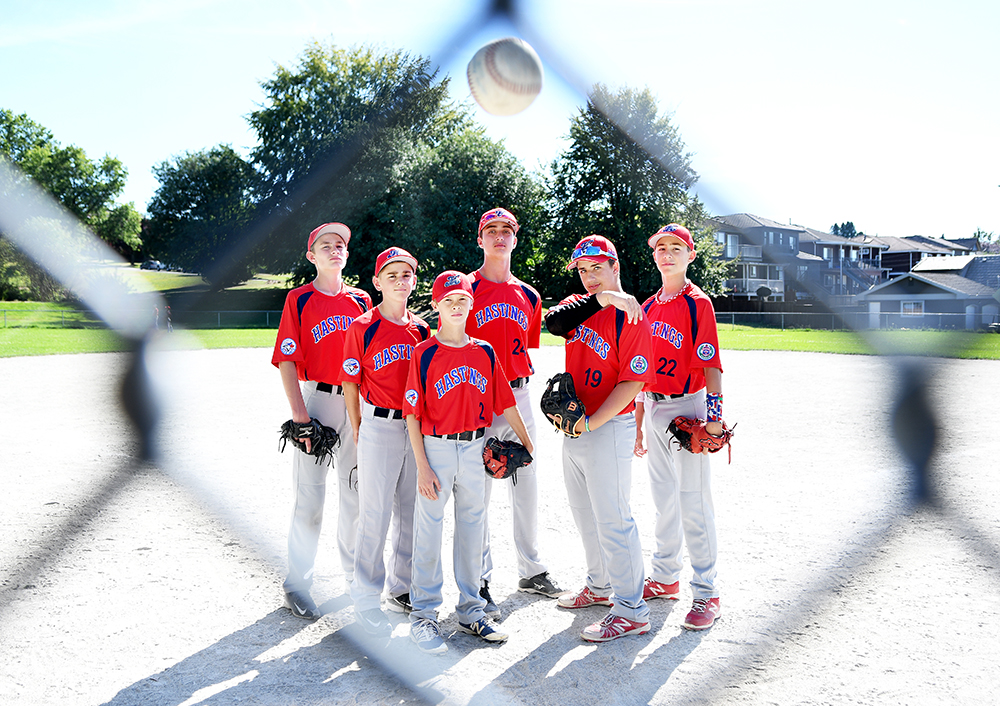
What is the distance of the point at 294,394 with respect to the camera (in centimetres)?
231

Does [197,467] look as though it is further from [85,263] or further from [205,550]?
[85,263]

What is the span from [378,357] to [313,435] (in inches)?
13.8

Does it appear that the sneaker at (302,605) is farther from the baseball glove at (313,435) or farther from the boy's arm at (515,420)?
the boy's arm at (515,420)

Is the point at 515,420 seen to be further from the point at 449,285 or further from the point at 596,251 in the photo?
the point at 596,251

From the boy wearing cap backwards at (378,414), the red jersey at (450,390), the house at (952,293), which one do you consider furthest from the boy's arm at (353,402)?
the house at (952,293)

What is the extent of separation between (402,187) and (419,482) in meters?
22.9

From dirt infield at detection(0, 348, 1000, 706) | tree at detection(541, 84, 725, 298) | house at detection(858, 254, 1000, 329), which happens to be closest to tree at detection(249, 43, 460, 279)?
tree at detection(541, 84, 725, 298)

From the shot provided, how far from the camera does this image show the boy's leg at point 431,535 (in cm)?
213

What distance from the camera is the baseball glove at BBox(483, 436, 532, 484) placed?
211 cm

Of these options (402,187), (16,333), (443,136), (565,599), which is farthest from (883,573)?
(443,136)

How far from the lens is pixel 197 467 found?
14.0 feet

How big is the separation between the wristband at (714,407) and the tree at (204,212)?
2442 cm

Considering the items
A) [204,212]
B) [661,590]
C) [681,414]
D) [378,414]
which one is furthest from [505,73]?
[204,212]

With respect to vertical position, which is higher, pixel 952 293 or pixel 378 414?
pixel 952 293
